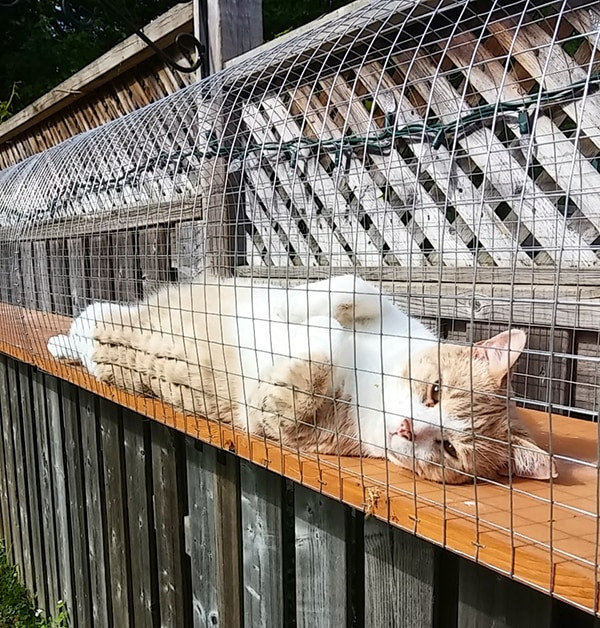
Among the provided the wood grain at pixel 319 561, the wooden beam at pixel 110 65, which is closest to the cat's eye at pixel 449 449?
the wood grain at pixel 319 561

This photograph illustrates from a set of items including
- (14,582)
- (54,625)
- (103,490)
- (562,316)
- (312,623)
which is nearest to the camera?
(312,623)

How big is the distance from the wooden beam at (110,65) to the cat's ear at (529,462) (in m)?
2.29

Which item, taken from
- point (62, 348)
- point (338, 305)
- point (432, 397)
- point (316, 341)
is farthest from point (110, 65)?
point (432, 397)

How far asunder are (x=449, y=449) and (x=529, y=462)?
6.4 inches

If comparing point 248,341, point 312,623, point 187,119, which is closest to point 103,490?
point 248,341

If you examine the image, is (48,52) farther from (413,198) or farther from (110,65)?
(413,198)

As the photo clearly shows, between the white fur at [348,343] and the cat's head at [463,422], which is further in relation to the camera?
the white fur at [348,343]

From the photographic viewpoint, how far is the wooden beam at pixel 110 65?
2615mm

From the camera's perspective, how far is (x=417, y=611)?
3.17 ft

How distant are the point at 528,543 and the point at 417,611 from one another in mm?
331

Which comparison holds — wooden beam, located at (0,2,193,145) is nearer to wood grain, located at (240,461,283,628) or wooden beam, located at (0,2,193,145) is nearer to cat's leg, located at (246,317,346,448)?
cat's leg, located at (246,317,346,448)

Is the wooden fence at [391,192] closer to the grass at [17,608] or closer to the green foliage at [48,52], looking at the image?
the grass at [17,608]

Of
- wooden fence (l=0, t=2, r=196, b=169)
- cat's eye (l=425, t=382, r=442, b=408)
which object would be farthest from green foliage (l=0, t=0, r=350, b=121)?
cat's eye (l=425, t=382, r=442, b=408)

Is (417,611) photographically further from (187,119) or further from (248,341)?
(187,119)
